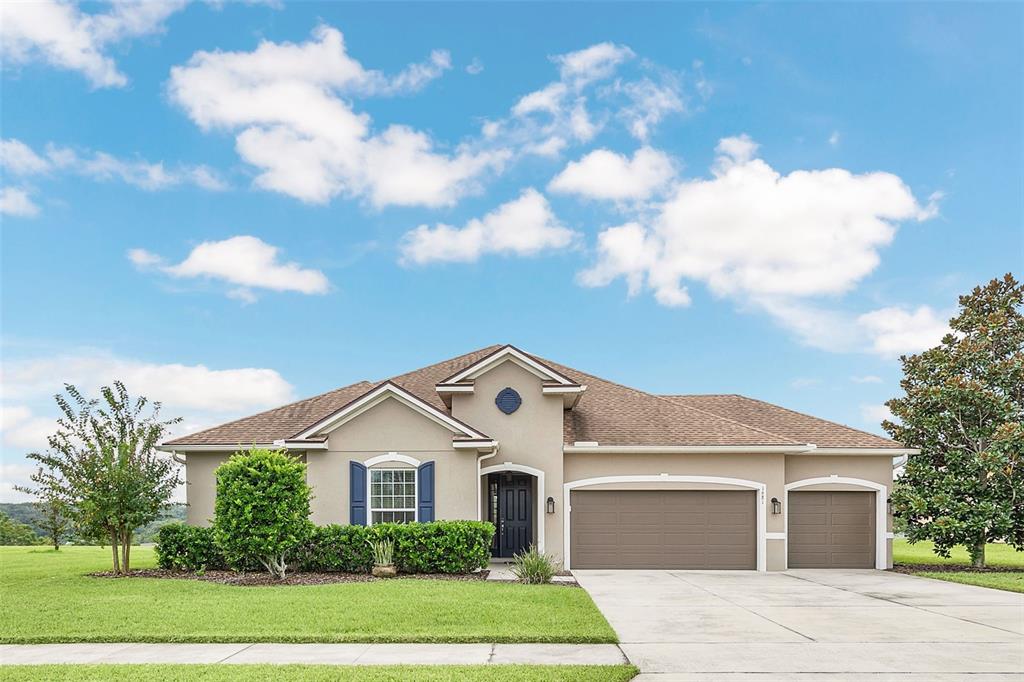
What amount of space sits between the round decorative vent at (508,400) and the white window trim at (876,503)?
718 cm

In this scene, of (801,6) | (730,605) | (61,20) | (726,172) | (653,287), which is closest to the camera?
(730,605)

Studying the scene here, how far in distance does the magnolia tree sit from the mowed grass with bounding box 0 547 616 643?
1.20 metres

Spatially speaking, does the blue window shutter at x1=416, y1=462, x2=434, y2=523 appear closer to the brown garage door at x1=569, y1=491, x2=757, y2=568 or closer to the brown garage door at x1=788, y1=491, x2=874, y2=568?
the brown garage door at x1=569, y1=491, x2=757, y2=568

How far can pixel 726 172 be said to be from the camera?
2244 cm

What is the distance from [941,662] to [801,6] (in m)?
14.3

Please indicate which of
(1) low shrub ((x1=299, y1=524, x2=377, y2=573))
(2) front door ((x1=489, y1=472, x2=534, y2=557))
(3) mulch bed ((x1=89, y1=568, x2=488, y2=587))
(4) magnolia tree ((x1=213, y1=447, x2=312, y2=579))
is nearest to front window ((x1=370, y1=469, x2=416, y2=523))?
(1) low shrub ((x1=299, y1=524, x2=377, y2=573))

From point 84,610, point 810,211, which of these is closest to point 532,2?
point 810,211

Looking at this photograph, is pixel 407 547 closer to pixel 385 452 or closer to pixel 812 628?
pixel 385 452

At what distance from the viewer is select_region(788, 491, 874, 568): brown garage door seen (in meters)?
20.9

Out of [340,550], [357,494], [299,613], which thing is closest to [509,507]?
[357,494]

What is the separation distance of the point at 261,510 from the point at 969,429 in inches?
702

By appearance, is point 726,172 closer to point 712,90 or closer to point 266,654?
point 712,90

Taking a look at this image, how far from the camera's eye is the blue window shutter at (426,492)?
18234 mm

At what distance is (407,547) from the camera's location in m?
17.2
